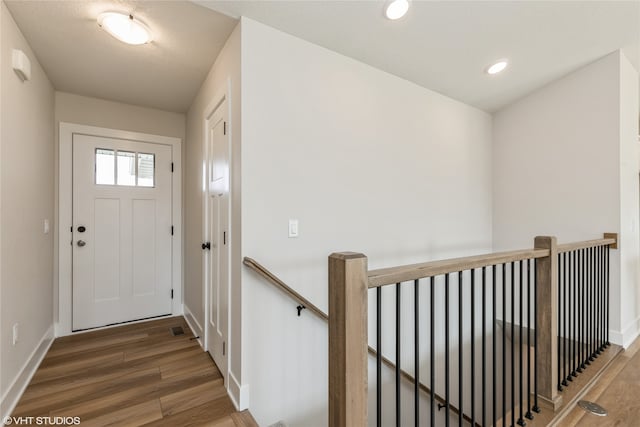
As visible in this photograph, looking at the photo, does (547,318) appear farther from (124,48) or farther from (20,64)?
(20,64)

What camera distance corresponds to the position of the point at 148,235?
3.24 metres

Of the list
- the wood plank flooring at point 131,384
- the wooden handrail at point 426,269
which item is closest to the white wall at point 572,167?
the wooden handrail at point 426,269

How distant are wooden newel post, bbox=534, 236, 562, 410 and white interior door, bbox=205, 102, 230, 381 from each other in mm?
1915

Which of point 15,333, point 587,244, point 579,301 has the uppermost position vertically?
point 587,244

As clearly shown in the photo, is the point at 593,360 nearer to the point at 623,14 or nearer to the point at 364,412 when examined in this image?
the point at 364,412

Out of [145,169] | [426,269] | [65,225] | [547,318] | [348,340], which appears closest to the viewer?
[348,340]

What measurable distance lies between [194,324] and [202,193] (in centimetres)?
134

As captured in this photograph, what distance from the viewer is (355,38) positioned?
211 cm

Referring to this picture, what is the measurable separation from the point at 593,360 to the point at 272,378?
249cm

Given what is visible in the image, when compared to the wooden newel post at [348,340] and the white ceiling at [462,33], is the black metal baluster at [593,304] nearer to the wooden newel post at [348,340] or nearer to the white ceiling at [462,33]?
the white ceiling at [462,33]

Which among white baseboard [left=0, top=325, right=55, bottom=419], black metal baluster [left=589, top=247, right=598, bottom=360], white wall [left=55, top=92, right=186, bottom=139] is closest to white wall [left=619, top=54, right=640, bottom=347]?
black metal baluster [left=589, top=247, right=598, bottom=360]

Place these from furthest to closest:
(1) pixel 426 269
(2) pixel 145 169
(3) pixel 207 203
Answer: (2) pixel 145 169, (3) pixel 207 203, (1) pixel 426 269

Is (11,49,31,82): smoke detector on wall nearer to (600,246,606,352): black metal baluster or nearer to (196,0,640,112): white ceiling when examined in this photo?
(196,0,640,112): white ceiling

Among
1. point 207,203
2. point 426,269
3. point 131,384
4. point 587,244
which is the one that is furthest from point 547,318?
point 131,384
